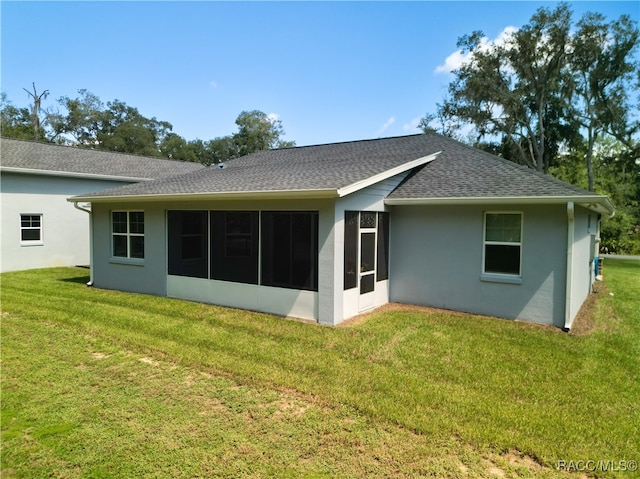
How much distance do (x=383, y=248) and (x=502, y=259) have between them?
2.65 m

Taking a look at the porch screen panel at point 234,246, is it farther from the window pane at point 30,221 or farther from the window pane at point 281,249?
the window pane at point 30,221

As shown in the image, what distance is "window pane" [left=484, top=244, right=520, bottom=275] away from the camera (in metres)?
8.40

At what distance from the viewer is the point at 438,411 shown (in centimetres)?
436

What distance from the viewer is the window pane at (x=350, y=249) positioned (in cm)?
804

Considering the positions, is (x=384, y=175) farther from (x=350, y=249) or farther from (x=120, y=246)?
(x=120, y=246)

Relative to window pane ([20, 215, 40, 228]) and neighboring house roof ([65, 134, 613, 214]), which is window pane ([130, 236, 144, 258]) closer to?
neighboring house roof ([65, 134, 613, 214])

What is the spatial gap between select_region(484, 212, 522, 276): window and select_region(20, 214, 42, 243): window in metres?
16.8

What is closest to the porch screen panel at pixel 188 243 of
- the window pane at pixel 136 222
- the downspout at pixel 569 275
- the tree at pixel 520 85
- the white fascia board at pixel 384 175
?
the window pane at pixel 136 222

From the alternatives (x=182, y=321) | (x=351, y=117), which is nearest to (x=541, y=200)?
(x=182, y=321)

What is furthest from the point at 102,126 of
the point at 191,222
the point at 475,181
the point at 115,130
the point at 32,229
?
the point at 475,181

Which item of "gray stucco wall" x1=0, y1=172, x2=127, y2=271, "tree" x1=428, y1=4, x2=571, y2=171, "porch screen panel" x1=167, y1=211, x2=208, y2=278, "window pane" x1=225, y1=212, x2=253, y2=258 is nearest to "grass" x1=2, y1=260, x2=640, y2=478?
"window pane" x1=225, y1=212, x2=253, y2=258

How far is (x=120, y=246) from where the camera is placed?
38.2 feet

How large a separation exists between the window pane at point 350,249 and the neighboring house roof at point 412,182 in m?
0.81

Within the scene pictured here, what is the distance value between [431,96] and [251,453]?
32172mm
